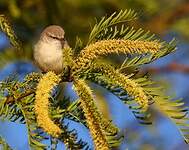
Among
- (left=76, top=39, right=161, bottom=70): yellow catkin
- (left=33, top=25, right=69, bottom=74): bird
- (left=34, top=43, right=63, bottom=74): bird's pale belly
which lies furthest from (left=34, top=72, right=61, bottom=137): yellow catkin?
(left=33, top=25, right=69, bottom=74): bird

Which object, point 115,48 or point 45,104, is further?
point 115,48

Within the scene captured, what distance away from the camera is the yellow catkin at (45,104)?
1273 mm

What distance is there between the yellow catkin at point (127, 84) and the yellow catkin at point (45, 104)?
0.45 feet

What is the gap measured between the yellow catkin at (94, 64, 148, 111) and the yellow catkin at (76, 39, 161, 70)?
0.13 feet

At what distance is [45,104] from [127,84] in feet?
0.75

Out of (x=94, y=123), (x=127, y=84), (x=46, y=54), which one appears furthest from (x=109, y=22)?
(x=46, y=54)

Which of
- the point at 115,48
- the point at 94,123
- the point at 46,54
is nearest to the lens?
the point at 94,123

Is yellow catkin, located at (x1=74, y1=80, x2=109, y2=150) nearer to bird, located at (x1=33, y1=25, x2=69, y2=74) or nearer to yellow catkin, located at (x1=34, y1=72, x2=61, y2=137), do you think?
yellow catkin, located at (x1=34, y1=72, x2=61, y2=137)

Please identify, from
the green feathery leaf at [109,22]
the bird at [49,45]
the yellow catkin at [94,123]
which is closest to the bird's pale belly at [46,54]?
the bird at [49,45]

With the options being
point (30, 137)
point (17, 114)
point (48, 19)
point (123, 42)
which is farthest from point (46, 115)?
point (48, 19)

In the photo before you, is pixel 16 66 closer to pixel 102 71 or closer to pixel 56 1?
pixel 56 1

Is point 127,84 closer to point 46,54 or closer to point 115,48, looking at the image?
point 115,48

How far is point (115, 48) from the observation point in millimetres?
1521

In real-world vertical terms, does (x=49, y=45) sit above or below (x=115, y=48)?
above
